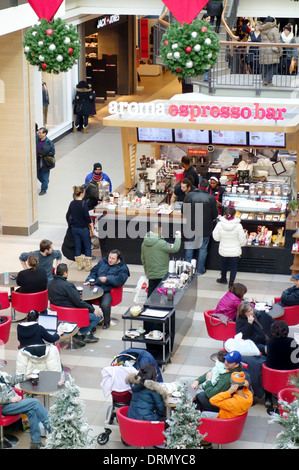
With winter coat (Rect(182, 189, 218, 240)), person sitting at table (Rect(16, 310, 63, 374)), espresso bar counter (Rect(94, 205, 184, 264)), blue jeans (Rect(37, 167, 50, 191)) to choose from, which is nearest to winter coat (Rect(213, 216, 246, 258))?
winter coat (Rect(182, 189, 218, 240))

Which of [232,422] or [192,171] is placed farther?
[192,171]

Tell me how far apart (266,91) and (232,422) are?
1031cm

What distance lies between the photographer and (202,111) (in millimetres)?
14891

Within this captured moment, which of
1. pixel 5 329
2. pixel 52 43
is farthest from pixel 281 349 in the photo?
pixel 52 43

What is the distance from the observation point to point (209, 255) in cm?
1457

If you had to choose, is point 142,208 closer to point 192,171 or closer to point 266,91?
point 192,171

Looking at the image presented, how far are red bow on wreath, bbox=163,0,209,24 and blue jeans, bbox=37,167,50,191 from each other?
8917mm

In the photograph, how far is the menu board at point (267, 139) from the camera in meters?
15.6

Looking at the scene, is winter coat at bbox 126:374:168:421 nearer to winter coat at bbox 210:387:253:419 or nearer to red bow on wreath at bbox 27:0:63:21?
winter coat at bbox 210:387:253:419

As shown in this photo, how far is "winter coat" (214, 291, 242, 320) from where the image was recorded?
11195 mm

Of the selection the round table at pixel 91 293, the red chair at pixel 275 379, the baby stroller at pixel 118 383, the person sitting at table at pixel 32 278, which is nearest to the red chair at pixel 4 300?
the person sitting at table at pixel 32 278

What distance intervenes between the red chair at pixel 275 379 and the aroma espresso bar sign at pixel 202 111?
594 centimetres

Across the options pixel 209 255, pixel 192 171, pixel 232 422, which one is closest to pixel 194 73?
pixel 232 422

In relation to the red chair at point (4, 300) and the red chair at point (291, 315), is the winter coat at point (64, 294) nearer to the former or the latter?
the red chair at point (4, 300)
